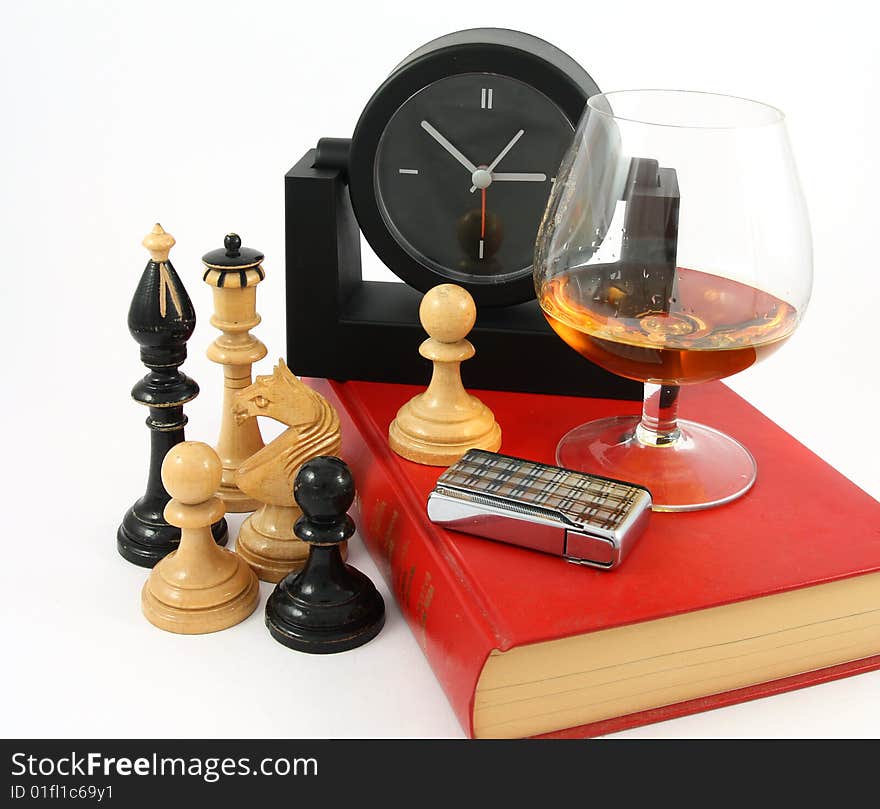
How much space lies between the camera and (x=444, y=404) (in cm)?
156

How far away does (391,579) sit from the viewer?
1.51m

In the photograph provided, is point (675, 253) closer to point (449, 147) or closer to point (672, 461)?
point (672, 461)

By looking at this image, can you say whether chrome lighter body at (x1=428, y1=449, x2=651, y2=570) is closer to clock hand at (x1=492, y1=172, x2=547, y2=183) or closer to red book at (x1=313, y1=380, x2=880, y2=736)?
red book at (x1=313, y1=380, x2=880, y2=736)

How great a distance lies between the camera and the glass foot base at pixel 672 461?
1.49 m

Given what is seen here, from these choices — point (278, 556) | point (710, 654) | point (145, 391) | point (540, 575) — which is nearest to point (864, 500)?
point (710, 654)

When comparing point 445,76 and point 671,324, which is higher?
point 445,76

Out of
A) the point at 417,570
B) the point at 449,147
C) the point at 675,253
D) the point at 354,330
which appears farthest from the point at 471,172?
the point at 417,570

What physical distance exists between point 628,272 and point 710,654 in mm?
464

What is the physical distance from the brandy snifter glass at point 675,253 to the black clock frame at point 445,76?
19cm

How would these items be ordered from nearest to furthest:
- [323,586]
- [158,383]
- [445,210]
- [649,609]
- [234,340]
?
[649,609] → [323,586] → [158,383] → [234,340] → [445,210]

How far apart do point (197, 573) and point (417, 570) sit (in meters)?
0.26

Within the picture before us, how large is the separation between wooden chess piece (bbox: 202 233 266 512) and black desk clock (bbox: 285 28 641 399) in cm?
17

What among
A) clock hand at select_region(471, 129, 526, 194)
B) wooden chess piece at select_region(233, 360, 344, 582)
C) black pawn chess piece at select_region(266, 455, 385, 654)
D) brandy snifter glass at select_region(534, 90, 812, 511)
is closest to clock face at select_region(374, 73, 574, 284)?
clock hand at select_region(471, 129, 526, 194)

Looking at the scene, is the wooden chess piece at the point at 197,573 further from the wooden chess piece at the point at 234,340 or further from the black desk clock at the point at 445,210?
the black desk clock at the point at 445,210
